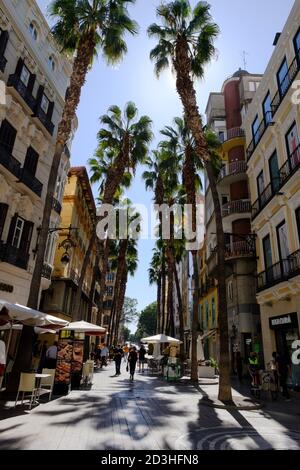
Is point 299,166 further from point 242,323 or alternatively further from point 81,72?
point 242,323

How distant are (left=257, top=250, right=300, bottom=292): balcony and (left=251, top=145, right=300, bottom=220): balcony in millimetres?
3675

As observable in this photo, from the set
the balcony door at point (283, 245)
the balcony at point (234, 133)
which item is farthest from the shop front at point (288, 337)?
the balcony at point (234, 133)

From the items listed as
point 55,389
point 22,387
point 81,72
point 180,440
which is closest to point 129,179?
point 81,72

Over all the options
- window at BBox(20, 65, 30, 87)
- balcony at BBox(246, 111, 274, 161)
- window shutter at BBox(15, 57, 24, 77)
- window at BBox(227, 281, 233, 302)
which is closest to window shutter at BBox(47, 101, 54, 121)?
window at BBox(20, 65, 30, 87)

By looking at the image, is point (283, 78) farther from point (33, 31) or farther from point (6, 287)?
point (6, 287)

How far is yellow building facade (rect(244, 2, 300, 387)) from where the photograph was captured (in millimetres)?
16047

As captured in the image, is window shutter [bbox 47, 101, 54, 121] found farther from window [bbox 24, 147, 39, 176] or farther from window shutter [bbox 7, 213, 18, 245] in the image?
window shutter [bbox 7, 213, 18, 245]

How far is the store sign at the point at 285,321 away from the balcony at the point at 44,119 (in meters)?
17.1

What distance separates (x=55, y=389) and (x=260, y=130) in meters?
19.1

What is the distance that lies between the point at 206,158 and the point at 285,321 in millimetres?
9221

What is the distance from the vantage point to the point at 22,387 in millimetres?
9398

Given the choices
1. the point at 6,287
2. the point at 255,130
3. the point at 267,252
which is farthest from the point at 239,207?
the point at 6,287

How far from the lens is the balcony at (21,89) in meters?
16.3

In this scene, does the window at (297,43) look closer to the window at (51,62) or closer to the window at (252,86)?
the window at (252,86)
